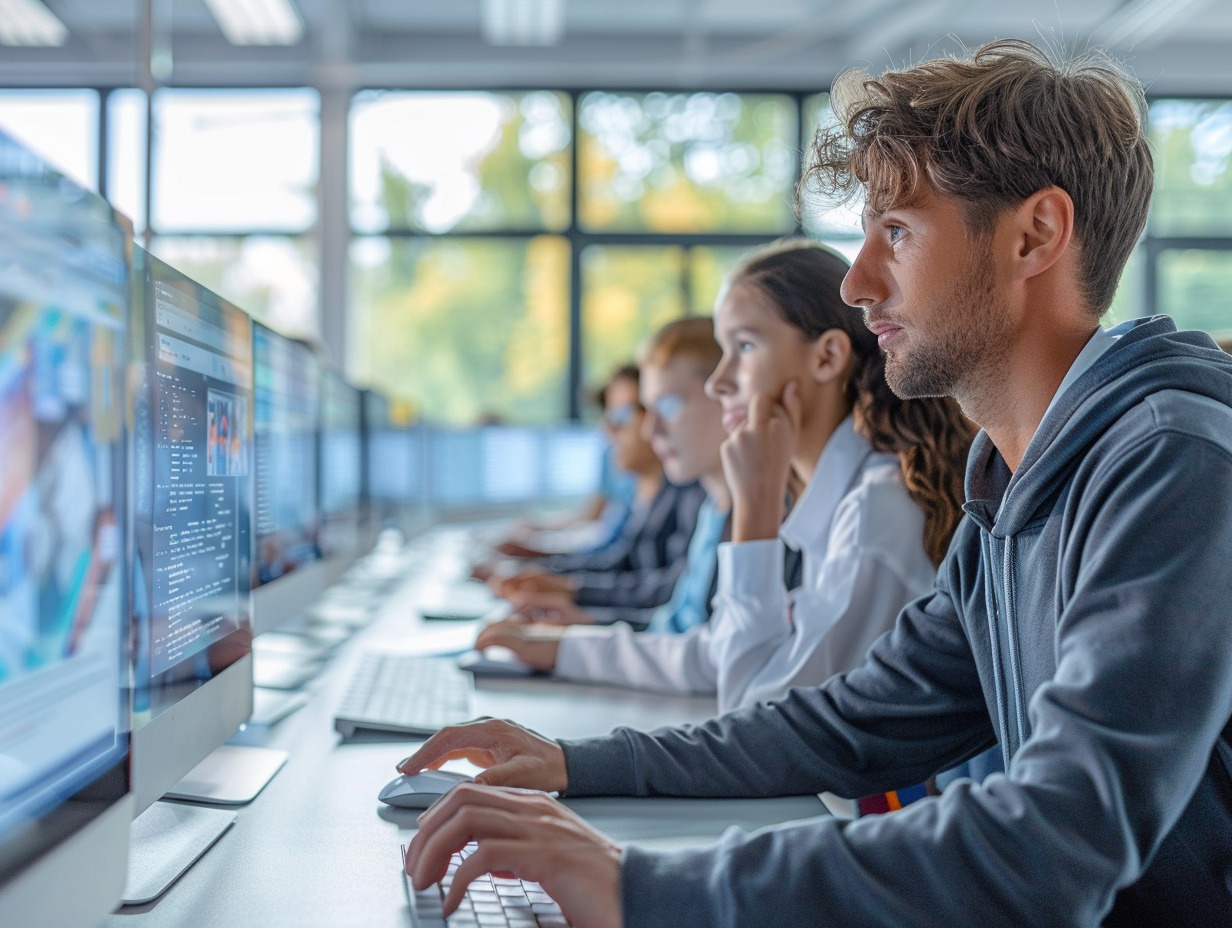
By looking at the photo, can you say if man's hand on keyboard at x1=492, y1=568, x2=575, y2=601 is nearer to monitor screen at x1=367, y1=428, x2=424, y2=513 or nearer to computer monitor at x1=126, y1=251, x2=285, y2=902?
monitor screen at x1=367, y1=428, x2=424, y2=513

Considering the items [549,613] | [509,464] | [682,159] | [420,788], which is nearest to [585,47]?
[682,159]

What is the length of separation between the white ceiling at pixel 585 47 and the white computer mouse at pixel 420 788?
17.4 feet

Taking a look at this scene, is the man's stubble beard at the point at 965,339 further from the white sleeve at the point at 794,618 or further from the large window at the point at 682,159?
the large window at the point at 682,159

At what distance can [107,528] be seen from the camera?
2.25 feet

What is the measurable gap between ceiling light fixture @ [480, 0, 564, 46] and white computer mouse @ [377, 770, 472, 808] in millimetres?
5006

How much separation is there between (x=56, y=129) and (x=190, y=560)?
617 centimetres

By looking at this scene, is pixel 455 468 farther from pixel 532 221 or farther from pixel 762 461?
pixel 762 461

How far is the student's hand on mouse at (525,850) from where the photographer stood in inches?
26.6

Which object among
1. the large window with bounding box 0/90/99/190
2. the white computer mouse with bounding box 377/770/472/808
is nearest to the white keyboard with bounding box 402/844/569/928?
the white computer mouse with bounding box 377/770/472/808

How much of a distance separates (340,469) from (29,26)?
4763 mm

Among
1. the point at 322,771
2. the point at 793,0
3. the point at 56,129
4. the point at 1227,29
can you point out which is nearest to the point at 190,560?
the point at 322,771

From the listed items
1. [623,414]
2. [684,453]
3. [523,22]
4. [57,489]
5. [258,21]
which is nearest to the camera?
[57,489]

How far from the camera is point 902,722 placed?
1032mm

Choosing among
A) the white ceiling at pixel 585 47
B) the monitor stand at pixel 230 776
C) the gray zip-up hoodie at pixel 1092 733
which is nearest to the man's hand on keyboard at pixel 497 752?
the monitor stand at pixel 230 776
